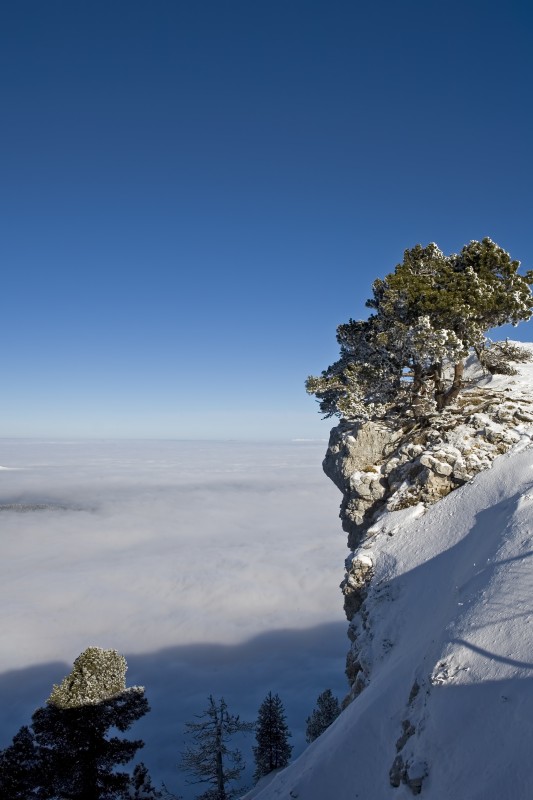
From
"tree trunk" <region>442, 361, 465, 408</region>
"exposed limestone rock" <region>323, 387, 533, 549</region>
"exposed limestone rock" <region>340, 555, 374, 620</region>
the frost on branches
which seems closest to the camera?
"exposed limestone rock" <region>340, 555, 374, 620</region>

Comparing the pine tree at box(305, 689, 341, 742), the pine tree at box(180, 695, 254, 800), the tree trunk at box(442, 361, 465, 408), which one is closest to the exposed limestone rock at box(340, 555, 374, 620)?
the tree trunk at box(442, 361, 465, 408)

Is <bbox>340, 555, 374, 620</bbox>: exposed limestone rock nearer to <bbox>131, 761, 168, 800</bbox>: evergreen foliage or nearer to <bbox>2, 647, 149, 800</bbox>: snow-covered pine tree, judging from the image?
<bbox>2, 647, 149, 800</bbox>: snow-covered pine tree

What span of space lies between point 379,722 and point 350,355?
2278 centimetres

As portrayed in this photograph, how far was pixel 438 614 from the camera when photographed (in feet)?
43.9

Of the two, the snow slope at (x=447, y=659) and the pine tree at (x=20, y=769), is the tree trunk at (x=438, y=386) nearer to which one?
the snow slope at (x=447, y=659)

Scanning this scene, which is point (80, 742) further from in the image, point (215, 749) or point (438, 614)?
point (438, 614)

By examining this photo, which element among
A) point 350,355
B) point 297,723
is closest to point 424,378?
point 350,355

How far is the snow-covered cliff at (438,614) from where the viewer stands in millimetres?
8383

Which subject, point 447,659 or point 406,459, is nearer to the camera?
point 447,659

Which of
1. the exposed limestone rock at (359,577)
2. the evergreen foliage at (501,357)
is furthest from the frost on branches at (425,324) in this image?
the exposed limestone rock at (359,577)

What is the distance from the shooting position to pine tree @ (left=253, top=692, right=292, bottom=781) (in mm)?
36156

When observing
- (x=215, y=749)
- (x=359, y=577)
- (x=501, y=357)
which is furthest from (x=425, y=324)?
(x=215, y=749)

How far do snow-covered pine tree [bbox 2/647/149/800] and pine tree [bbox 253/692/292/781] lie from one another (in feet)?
69.2

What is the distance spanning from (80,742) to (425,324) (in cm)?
2733
